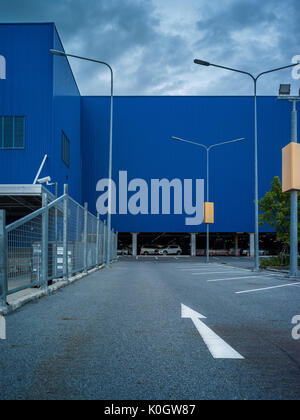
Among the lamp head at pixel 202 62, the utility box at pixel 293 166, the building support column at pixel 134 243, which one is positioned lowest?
the building support column at pixel 134 243

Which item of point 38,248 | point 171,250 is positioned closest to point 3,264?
point 38,248

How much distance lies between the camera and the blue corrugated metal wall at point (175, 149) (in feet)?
144

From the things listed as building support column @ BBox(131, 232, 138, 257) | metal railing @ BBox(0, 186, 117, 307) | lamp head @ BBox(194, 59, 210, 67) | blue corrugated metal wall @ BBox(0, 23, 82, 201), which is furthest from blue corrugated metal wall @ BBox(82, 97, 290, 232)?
metal railing @ BBox(0, 186, 117, 307)

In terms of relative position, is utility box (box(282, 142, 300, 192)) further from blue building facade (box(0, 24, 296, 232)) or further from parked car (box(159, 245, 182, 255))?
parked car (box(159, 245, 182, 255))

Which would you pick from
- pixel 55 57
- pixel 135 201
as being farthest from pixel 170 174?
pixel 55 57

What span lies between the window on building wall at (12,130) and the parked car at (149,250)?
2324cm

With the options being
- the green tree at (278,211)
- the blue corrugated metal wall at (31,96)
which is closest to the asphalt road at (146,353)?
the green tree at (278,211)

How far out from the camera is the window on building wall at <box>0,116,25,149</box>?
2917 centimetres

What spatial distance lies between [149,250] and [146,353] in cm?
4528

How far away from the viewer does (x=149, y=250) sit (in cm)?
4891

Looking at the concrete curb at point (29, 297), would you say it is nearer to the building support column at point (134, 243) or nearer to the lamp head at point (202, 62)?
the lamp head at point (202, 62)

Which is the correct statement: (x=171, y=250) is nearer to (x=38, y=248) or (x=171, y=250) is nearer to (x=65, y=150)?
(x=65, y=150)

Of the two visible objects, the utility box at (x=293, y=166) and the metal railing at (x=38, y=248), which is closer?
the metal railing at (x=38, y=248)
